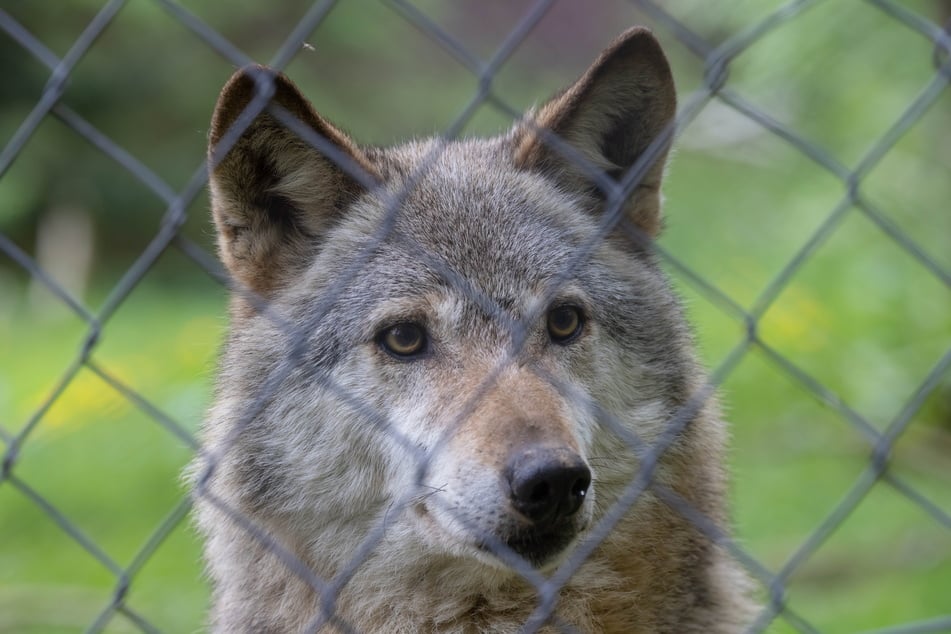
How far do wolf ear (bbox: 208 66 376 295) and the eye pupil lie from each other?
49cm

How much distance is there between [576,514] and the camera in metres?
2.72

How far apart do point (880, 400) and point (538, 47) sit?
28.6 feet

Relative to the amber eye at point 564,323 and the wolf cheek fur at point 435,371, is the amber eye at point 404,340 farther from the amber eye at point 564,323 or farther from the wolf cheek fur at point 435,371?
the amber eye at point 564,323

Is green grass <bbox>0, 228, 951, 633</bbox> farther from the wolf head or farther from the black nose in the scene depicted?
the black nose

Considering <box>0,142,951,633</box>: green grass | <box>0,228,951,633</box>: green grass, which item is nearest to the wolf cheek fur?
<box>0,142,951,633</box>: green grass

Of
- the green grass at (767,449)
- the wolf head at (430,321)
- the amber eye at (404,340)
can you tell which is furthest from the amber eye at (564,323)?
the green grass at (767,449)

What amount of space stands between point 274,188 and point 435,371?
32.5 inches

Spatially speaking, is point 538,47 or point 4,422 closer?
point 4,422

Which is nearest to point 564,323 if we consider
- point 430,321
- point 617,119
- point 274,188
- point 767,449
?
point 430,321

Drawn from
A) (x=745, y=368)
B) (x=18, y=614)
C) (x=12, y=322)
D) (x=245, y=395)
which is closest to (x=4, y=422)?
(x=18, y=614)

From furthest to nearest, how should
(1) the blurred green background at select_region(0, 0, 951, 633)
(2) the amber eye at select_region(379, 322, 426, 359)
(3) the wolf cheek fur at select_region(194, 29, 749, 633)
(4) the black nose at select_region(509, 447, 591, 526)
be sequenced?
(1) the blurred green background at select_region(0, 0, 951, 633) < (2) the amber eye at select_region(379, 322, 426, 359) < (3) the wolf cheek fur at select_region(194, 29, 749, 633) < (4) the black nose at select_region(509, 447, 591, 526)

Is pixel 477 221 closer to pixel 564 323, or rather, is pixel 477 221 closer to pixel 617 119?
pixel 564 323

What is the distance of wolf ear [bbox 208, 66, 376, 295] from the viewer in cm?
298

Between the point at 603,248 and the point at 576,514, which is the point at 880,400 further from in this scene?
the point at 576,514
